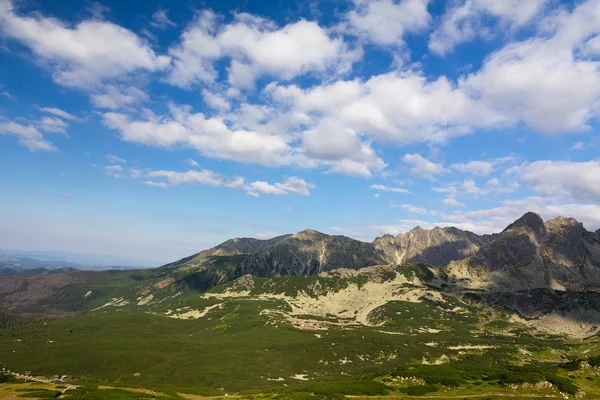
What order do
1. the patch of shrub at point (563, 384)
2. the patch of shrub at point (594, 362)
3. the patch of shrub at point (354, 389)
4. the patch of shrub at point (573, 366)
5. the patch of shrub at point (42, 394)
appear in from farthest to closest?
the patch of shrub at point (573, 366), the patch of shrub at point (594, 362), the patch of shrub at point (354, 389), the patch of shrub at point (42, 394), the patch of shrub at point (563, 384)

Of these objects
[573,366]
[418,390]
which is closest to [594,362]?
[573,366]

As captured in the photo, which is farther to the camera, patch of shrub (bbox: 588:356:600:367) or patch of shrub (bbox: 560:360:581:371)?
patch of shrub (bbox: 560:360:581:371)

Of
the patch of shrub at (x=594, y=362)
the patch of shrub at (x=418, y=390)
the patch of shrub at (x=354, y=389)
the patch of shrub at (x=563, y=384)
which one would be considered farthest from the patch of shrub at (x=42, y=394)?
the patch of shrub at (x=594, y=362)

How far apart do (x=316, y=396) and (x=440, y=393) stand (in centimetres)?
2755

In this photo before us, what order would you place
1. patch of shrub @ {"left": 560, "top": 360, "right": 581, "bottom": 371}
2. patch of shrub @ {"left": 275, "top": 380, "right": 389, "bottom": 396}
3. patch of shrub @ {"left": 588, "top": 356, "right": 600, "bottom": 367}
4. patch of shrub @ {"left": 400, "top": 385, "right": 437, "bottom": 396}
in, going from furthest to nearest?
patch of shrub @ {"left": 560, "top": 360, "right": 581, "bottom": 371}, patch of shrub @ {"left": 588, "top": 356, "right": 600, "bottom": 367}, patch of shrub @ {"left": 275, "top": 380, "right": 389, "bottom": 396}, patch of shrub @ {"left": 400, "top": 385, "right": 437, "bottom": 396}

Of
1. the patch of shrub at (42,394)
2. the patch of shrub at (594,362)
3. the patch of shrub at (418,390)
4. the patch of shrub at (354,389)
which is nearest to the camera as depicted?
the patch of shrub at (418,390)

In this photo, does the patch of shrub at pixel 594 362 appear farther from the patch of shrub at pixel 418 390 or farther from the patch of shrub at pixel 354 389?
the patch of shrub at pixel 354 389

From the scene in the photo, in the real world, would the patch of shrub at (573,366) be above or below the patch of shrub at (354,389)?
above

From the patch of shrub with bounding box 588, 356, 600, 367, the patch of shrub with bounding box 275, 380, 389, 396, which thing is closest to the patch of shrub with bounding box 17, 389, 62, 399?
the patch of shrub with bounding box 275, 380, 389, 396

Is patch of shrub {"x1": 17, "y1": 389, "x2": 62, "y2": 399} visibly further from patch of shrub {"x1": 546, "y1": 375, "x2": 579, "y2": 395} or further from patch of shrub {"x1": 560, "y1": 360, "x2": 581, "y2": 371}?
patch of shrub {"x1": 560, "y1": 360, "x2": 581, "y2": 371}

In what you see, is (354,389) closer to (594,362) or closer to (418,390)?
(418,390)

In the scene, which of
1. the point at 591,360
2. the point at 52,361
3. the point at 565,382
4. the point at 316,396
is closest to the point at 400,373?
the point at 316,396

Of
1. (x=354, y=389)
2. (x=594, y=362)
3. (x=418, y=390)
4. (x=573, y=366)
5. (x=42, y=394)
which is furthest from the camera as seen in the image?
(x=573, y=366)

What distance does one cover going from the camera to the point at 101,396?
8612 centimetres
